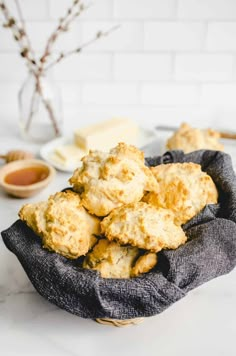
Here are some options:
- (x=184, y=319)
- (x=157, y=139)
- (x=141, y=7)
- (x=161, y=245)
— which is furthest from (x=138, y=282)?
(x=141, y=7)

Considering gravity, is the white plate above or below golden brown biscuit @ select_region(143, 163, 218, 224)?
below

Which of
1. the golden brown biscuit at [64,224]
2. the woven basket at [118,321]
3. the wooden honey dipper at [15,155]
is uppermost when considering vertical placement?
the golden brown biscuit at [64,224]

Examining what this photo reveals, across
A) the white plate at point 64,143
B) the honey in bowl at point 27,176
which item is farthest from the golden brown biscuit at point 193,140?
the honey in bowl at point 27,176

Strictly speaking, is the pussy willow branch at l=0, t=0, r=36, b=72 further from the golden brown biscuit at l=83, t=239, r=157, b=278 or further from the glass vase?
the golden brown biscuit at l=83, t=239, r=157, b=278

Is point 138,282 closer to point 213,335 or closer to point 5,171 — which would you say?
point 213,335

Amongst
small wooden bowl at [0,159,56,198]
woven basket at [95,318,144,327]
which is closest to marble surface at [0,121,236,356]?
woven basket at [95,318,144,327]

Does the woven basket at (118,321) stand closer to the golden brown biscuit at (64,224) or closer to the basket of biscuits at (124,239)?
the basket of biscuits at (124,239)
